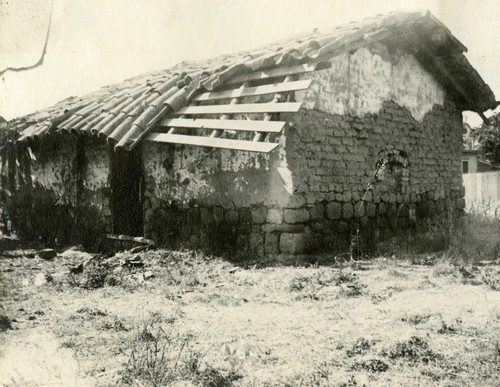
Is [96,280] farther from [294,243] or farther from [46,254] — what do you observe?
[46,254]

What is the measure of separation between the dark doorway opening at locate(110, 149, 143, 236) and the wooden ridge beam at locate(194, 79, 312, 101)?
1.90 meters

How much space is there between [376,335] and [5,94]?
3.80 meters

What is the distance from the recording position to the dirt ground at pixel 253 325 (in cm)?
314

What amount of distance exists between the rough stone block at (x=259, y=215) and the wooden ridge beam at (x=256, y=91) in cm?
162

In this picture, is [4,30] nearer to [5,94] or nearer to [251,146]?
[5,94]

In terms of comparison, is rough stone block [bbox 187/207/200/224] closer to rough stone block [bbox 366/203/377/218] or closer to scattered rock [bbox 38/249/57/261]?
scattered rock [bbox 38/249/57/261]

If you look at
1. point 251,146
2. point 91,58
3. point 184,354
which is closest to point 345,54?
point 251,146

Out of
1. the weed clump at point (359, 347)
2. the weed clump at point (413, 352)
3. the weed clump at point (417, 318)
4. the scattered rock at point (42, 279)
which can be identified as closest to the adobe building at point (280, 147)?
the scattered rock at point (42, 279)

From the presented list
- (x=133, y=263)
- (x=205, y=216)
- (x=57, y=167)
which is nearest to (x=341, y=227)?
(x=205, y=216)

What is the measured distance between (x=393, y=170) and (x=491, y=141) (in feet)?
61.7

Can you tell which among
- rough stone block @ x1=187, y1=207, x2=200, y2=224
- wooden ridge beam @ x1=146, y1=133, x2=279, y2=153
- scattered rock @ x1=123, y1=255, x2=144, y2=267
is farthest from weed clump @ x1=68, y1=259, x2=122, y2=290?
wooden ridge beam @ x1=146, y1=133, x2=279, y2=153

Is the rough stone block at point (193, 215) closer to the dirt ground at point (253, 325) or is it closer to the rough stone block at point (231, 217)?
the rough stone block at point (231, 217)

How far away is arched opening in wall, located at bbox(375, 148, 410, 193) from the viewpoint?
8234mm

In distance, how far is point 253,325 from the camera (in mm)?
4250
